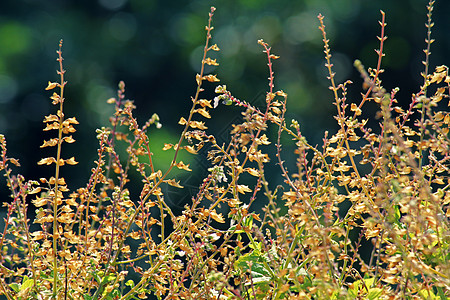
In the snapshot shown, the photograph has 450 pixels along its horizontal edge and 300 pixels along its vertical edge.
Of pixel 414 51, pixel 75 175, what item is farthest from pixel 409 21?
pixel 75 175

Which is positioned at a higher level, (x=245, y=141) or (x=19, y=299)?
(x=245, y=141)

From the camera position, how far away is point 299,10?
585 centimetres

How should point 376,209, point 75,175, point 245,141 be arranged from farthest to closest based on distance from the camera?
point 75,175 → point 376,209 → point 245,141

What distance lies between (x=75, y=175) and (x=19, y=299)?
4301 mm

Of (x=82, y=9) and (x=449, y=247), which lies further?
(x=82, y=9)

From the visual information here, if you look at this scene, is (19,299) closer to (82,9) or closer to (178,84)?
(178,84)

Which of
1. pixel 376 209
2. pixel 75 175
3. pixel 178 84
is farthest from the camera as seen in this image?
pixel 178 84

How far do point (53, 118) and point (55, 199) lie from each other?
0.49ft

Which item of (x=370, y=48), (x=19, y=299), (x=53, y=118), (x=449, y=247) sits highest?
(x=370, y=48)

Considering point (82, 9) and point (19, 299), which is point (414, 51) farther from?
point (19, 299)

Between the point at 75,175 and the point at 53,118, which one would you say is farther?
the point at 75,175

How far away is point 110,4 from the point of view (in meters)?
6.05

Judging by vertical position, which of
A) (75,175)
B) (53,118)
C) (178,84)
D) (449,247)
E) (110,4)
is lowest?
(449,247)

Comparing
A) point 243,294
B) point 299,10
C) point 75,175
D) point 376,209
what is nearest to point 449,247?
point 376,209
